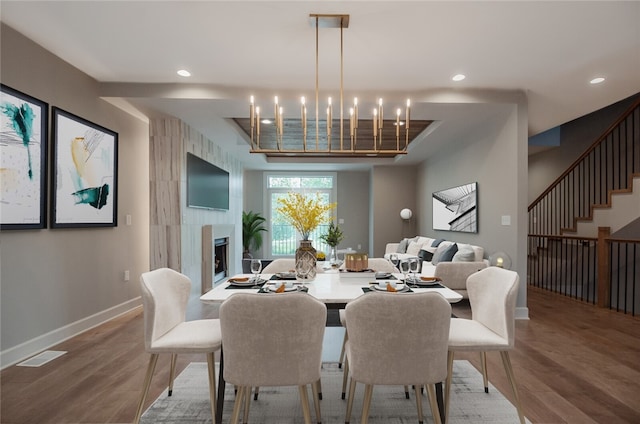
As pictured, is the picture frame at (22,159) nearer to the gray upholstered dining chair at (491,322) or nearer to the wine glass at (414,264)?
the wine glass at (414,264)

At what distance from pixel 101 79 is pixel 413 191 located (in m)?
6.48

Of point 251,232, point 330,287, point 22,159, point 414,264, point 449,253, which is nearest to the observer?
point 330,287

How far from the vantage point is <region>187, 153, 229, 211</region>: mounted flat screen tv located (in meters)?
4.68

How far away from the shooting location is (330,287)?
210cm

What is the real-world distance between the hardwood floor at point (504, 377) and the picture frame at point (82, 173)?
1.13m

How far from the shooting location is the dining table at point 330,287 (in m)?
1.79

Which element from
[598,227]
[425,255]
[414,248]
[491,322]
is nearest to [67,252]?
[491,322]

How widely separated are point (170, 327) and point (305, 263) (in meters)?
0.90

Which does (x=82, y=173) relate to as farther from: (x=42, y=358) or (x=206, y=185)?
(x=206, y=185)

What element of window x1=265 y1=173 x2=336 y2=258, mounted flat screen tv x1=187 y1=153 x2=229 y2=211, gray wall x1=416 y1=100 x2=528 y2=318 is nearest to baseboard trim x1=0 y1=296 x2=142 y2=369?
mounted flat screen tv x1=187 y1=153 x2=229 y2=211

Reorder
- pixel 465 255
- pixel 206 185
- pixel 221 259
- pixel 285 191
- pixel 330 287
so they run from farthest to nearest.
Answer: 1. pixel 285 191
2. pixel 221 259
3. pixel 206 185
4. pixel 465 255
5. pixel 330 287

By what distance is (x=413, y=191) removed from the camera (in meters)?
8.15

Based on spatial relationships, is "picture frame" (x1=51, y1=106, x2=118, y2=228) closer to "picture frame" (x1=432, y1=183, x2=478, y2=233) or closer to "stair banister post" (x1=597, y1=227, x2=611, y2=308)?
"picture frame" (x1=432, y1=183, x2=478, y2=233)

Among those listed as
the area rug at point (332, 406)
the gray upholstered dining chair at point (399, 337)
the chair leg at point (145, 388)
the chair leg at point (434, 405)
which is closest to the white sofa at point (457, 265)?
the area rug at point (332, 406)
